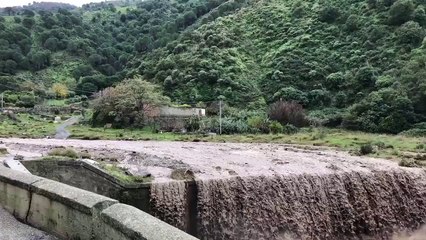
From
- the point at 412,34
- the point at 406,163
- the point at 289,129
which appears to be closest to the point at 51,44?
the point at 289,129

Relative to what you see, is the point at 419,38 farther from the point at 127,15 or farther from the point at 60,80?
the point at 127,15

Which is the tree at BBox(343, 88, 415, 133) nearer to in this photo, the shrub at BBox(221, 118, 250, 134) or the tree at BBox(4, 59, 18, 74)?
the shrub at BBox(221, 118, 250, 134)

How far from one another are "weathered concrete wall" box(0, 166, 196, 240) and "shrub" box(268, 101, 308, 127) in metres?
37.0

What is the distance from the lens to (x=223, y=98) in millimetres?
52125

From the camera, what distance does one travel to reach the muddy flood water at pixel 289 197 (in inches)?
595

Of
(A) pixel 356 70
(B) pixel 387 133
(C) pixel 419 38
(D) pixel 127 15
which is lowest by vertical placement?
(B) pixel 387 133

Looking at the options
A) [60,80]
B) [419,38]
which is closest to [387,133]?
[419,38]

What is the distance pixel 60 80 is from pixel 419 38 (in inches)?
2206

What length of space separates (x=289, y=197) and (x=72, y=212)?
1213 centimetres

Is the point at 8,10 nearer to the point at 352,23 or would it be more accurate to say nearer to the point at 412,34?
the point at 352,23

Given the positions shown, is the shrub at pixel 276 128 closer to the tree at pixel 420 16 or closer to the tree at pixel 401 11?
the tree at pixel 401 11

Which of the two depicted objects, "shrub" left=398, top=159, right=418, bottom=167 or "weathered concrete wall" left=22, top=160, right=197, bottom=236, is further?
"shrub" left=398, top=159, right=418, bottom=167

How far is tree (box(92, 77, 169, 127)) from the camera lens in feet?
142

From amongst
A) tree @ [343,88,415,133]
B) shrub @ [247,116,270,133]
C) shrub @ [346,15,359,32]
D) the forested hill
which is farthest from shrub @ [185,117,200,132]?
shrub @ [346,15,359,32]
